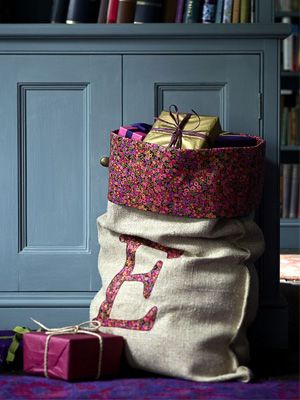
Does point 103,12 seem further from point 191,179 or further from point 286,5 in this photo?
point 286,5

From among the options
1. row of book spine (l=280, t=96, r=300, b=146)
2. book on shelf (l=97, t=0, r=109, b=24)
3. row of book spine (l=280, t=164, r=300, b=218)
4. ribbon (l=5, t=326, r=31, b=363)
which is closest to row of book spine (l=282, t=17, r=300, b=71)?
row of book spine (l=280, t=96, r=300, b=146)

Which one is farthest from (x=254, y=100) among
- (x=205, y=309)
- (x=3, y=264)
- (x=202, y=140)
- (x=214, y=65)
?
(x=3, y=264)

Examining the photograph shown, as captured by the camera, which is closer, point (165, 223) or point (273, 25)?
point (165, 223)

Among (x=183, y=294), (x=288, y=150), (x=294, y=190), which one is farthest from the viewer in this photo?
(x=288, y=150)

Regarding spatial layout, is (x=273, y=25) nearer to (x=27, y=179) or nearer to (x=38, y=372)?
(x=27, y=179)

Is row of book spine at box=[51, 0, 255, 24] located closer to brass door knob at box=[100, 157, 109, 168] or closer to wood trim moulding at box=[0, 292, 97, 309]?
brass door knob at box=[100, 157, 109, 168]

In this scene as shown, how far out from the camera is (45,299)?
8.20 ft

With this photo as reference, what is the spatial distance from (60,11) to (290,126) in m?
2.74

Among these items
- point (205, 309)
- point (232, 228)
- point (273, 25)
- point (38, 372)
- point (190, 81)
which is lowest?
point (38, 372)

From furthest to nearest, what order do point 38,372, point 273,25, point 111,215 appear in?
point 273,25 < point 111,215 < point 38,372

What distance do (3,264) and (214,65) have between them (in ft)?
2.70

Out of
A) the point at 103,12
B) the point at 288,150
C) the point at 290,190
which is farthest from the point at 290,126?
the point at 103,12

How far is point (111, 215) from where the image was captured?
2248 mm

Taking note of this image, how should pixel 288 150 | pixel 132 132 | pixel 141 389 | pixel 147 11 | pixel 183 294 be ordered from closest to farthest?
1. pixel 141 389
2. pixel 183 294
3. pixel 132 132
4. pixel 147 11
5. pixel 288 150
